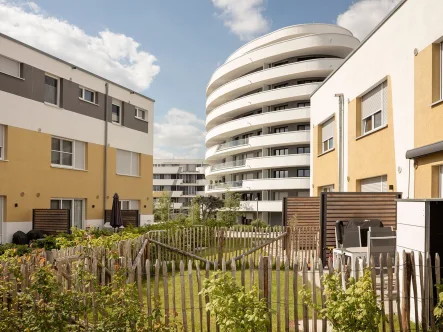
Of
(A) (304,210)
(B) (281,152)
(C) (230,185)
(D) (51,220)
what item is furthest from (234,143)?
(D) (51,220)

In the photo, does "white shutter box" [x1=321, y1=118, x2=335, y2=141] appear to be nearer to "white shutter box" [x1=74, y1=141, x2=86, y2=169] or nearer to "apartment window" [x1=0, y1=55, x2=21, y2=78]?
"white shutter box" [x1=74, y1=141, x2=86, y2=169]

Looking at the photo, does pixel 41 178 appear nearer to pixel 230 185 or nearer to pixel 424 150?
pixel 424 150

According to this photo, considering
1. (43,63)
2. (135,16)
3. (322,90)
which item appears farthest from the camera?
(322,90)

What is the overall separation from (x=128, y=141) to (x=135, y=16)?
463 inches

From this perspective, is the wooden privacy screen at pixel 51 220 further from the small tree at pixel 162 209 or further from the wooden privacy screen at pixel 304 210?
the small tree at pixel 162 209

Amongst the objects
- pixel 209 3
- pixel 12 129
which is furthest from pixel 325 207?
pixel 12 129

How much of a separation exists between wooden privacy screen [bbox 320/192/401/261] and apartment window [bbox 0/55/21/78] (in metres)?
14.1

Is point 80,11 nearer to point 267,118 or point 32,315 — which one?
point 32,315

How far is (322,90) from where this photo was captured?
66.8 feet

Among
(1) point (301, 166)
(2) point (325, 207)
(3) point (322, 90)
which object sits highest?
(3) point (322, 90)

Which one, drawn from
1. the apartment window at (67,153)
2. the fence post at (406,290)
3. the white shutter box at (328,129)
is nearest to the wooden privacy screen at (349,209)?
the fence post at (406,290)

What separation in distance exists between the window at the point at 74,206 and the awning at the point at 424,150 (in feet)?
52.4

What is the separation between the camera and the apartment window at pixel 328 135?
1899 centimetres

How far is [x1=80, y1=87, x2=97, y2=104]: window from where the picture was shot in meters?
21.1
